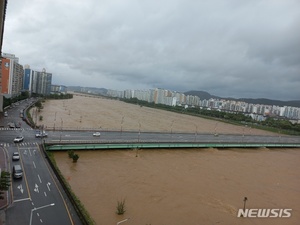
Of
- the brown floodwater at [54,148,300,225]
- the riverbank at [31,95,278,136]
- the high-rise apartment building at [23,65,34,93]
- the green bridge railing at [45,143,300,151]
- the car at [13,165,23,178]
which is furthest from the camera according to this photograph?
the high-rise apartment building at [23,65,34,93]

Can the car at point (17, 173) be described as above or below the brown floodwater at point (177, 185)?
above

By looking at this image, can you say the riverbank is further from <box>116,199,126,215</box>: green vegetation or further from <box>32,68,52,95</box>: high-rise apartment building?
<box>32,68,52,95</box>: high-rise apartment building

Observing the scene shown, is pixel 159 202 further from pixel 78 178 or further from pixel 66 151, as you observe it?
pixel 66 151

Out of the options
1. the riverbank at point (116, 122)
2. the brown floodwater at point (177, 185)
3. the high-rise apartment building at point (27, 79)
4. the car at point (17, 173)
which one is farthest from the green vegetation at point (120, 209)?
the high-rise apartment building at point (27, 79)

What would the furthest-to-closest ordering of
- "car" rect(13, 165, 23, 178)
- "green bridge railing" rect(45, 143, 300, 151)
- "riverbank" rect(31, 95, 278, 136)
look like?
"riverbank" rect(31, 95, 278, 136) → "green bridge railing" rect(45, 143, 300, 151) → "car" rect(13, 165, 23, 178)

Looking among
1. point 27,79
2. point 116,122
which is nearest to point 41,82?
point 27,79

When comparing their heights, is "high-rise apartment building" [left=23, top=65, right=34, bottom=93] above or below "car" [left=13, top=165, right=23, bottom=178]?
above

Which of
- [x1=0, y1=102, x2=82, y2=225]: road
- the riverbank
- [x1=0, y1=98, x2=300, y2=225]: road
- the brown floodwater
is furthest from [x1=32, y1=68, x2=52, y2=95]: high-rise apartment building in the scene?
[x1=0, y1=102, x2=82, y2=225]: road

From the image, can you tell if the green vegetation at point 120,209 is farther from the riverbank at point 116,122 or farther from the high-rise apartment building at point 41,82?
the high-rise apartment building at point 41,82

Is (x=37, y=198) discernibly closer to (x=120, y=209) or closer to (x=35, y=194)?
(x=35, y=194)

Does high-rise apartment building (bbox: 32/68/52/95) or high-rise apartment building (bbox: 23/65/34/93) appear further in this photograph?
high-rise apartment building (bbox: 32/68/52/95)
